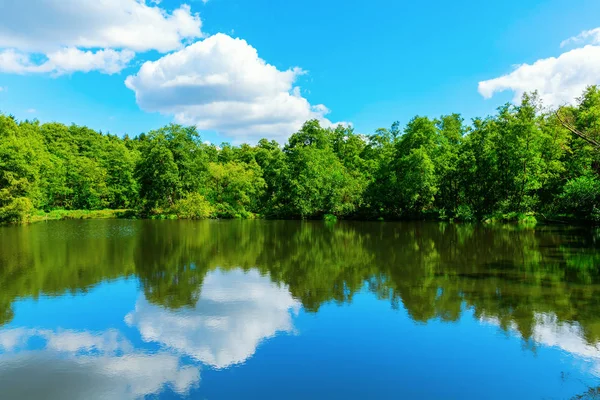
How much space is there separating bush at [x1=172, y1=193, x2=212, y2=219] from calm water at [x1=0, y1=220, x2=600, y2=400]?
33564 mm

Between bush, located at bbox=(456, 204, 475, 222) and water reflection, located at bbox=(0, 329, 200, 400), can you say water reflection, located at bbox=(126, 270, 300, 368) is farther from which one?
bush, located at bbox=(456, 204, 475, 222)

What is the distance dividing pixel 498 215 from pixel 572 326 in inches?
1440

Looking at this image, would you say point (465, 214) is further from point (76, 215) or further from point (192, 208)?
point (76, 215)

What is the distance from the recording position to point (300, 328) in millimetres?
9125

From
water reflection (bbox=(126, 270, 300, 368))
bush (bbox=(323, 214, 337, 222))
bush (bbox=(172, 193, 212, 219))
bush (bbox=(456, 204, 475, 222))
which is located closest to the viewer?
water reflection (bbox=(126, 270, 300, 368))

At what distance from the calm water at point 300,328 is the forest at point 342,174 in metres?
20.2

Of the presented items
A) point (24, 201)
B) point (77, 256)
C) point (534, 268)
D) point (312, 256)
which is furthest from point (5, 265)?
point (24, 201)

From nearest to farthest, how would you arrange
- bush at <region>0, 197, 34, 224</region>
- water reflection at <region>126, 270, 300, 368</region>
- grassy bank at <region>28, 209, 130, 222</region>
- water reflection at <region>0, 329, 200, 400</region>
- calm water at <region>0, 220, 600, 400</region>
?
water reflection at <region>0, 329, 200, 400</region>
calm water at <region>0, 220, 600, 400</region>
water reflection at <region>126, 270, 300, 368</region>
bush at <region>0, 197, 34, 224</region>
grassy bank at <region>28, 209, 130, 222</region>

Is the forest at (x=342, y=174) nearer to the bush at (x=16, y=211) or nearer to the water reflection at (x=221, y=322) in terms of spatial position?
the bush at (x=16, y=211)

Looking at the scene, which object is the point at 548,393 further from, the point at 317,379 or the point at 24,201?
the point at 24,201

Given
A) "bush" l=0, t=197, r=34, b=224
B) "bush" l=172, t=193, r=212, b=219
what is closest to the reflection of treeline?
"bush" l=0, t=197, r=34, b=224

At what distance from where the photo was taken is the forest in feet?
131

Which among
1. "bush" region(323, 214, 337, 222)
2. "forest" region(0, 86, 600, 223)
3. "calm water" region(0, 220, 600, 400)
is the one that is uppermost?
"forest" region(0, 86, 600, 223)

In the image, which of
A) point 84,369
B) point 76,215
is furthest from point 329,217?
point 84,369
